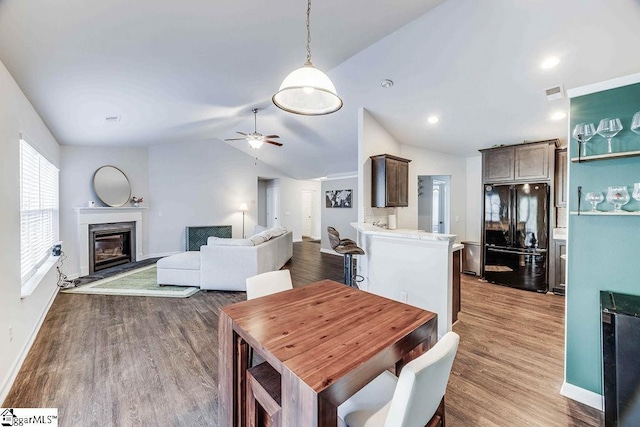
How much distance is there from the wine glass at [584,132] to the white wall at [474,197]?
12.6 ft

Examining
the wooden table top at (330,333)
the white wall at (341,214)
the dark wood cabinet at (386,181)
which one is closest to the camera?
the wooden table top at (330,333)

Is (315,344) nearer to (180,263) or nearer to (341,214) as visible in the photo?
(180,263)

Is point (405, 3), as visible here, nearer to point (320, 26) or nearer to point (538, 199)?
point (320, 26)

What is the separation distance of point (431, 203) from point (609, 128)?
4269 mm

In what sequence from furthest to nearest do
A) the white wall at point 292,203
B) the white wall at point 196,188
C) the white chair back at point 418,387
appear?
1. the white wall at point 292,203
2. the white wall at point 196,188
3. the white chair back at point 418,387

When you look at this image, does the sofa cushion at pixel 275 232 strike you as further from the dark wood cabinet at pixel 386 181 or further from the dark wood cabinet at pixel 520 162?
the dark wood cabinet at pixel 520 162

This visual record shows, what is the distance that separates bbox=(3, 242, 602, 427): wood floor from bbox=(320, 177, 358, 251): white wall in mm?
3966

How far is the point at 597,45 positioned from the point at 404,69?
1.69 meters

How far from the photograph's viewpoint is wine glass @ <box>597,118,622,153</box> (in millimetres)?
1665

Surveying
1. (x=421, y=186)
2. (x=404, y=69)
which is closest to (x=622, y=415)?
(x=404, y=69)

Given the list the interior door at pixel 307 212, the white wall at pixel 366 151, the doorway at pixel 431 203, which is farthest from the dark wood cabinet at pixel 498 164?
the interior door at pixel 307 212

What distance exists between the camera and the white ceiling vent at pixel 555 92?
2934 millimetres

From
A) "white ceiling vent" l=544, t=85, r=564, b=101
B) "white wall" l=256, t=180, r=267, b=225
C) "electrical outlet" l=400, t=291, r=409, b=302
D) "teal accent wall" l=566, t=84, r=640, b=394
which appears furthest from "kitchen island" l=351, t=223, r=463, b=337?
"white wall" l=256, t=180, r=267, b=225

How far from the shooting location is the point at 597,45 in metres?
2.32
